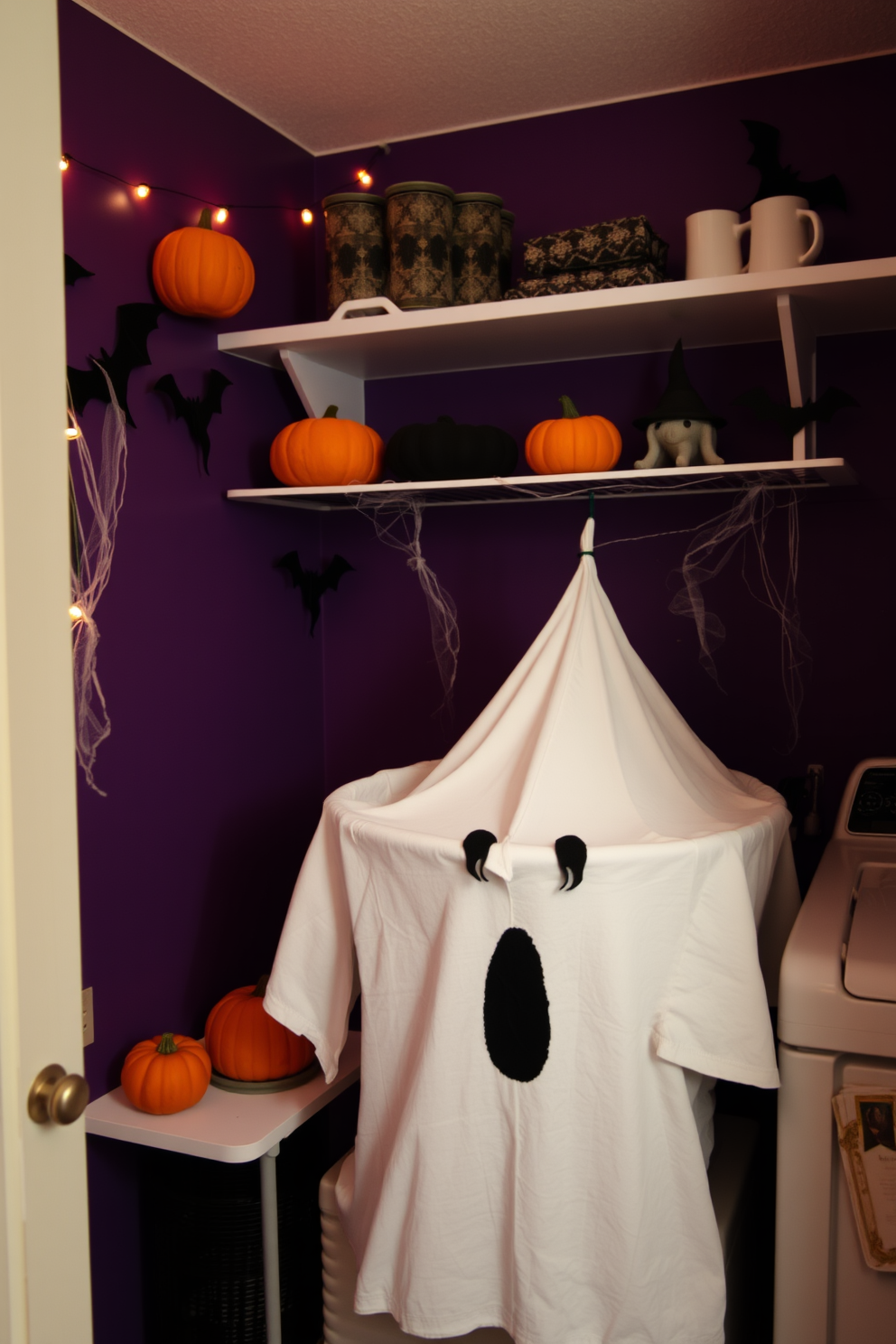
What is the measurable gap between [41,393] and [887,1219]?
4.43ft

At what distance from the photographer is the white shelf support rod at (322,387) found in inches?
91.7

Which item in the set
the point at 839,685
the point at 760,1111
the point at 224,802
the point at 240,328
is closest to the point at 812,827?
the point at 839,685

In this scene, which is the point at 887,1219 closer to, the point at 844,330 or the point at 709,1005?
the point at 709,1005

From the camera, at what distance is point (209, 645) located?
7.48 feet

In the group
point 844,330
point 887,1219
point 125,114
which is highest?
point 125,114

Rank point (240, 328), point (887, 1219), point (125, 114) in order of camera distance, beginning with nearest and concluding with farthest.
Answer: point (887, 1219), point (125, 114), point (240, 328)

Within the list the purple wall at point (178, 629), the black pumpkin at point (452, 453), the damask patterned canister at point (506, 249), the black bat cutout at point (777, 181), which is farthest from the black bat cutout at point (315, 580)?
the black bat cutout at point (777, 181)

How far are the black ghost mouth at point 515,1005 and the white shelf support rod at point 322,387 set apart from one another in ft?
4.15

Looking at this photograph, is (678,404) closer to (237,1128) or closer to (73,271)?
(73,271)

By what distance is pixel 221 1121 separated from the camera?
1.87 m

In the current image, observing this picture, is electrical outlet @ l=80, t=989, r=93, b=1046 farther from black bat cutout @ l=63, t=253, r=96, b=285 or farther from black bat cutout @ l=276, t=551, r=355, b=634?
black bat cutout @ l=63, t=253, r=96, b=285

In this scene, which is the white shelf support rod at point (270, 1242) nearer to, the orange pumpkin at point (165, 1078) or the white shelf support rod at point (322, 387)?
the orange pumpkin at point (165, 1078)

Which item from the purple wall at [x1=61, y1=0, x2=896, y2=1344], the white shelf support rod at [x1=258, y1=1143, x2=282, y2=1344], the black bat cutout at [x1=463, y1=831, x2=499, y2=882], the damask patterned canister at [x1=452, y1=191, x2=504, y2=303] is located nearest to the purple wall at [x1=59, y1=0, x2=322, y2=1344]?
the purple wall at [x1=61, y1=0, x2=896, y2=1344]

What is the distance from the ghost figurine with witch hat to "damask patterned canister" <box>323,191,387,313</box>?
646 millimetres
